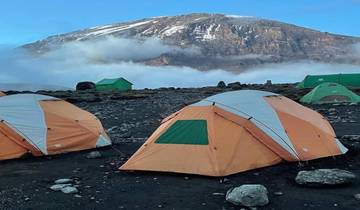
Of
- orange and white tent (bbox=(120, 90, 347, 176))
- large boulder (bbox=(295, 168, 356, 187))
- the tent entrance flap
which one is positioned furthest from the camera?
the tent entrance flap

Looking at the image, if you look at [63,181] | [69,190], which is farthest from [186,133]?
[69,190]

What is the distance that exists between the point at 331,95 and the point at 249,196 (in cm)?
2796

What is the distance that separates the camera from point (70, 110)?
612 inches

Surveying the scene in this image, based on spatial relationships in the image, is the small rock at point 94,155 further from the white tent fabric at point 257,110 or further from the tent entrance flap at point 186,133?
the white tent fabric at point 257,110

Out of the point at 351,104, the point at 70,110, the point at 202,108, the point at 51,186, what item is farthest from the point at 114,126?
the point at 351,104

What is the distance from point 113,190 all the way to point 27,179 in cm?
228

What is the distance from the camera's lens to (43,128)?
14.0 m

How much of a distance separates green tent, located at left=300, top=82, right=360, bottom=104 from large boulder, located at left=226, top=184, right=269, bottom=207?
1074 inches

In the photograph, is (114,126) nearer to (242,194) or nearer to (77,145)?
(77,145)

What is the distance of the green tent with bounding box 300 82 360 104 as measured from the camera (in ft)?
113

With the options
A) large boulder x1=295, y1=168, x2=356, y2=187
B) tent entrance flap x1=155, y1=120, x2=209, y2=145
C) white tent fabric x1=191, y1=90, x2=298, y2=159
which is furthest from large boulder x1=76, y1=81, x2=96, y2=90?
large boulder x1=295, y1=168, x2=356, y2=187

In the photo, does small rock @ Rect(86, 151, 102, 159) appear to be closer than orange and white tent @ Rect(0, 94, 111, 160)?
No

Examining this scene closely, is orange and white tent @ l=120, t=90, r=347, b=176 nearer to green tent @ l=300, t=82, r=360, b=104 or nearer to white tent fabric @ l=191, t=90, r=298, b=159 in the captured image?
white tent fabric @ l=191, t=90, r=298, b=159

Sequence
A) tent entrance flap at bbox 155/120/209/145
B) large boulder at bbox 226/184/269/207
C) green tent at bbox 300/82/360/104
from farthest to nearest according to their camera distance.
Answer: green tent at bbox 300/82/360/104
tent entrance flap at bbox 155/120/209/145
large boulder at bbox 226/184/269/207
